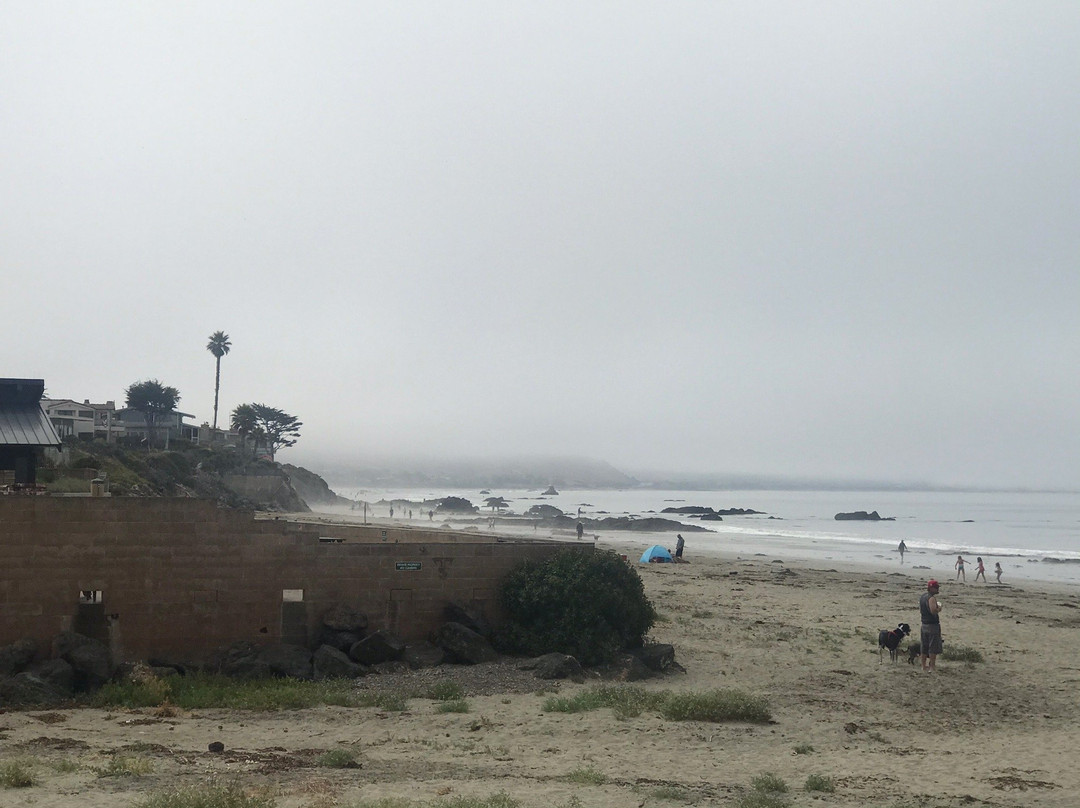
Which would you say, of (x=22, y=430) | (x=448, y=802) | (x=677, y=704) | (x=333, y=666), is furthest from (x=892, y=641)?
(x=22, y=430)

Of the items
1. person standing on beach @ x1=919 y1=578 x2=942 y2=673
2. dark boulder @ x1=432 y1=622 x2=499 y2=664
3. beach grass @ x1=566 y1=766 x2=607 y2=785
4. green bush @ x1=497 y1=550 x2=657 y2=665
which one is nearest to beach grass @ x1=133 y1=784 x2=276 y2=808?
beach grass @ x1=566 y1=766 x2=607 y2=785

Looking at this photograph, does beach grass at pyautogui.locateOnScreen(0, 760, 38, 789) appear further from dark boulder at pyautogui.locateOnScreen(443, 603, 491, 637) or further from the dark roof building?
the dark roof building

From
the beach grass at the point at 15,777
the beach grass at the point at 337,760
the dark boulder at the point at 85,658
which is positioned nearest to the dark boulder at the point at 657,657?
the beach grass at the point at 337,760

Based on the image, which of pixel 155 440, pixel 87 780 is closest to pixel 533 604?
pixel 87 780

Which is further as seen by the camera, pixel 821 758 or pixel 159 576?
pixel 159 576

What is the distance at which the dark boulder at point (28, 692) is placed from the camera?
13.8 meters

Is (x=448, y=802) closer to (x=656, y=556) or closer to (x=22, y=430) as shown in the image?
(x=22, y=430)

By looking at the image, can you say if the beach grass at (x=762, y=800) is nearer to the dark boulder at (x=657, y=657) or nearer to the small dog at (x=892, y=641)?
the dark boulder at (x=657, y=657)

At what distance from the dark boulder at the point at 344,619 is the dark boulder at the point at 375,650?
0.30 meters

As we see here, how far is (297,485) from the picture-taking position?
108 meters

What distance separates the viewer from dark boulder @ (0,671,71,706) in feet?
45.2

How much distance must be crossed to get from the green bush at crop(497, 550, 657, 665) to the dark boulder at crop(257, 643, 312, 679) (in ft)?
12.5

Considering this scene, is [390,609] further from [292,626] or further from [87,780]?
[87,780]

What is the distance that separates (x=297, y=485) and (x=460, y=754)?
328 feet
